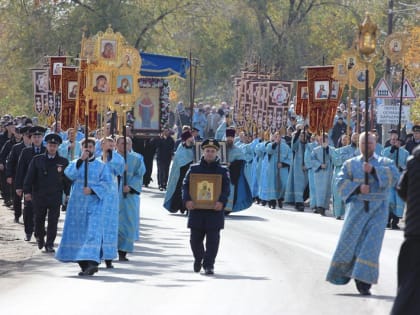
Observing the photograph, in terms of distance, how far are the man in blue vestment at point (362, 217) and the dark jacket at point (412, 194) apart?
14.1 ft

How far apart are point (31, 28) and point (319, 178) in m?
21.0

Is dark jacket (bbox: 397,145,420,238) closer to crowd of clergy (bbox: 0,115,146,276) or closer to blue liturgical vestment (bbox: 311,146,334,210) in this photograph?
crowd of clergy (bbox: 0,115,146,276)

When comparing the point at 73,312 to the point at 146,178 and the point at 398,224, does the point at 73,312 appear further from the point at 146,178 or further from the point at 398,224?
the point at 146,178

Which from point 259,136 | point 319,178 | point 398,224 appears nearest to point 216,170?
point 398,224

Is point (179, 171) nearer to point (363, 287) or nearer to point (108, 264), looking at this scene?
point (108, 264)

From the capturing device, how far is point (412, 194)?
11.4 m

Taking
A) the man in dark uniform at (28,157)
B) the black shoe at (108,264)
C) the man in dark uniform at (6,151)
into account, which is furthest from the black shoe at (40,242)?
the man in dark uniform at (6,151)

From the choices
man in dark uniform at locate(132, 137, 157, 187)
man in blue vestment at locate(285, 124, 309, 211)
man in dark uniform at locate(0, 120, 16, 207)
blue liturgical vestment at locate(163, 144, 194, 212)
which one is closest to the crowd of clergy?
man in dark uniform at locate(0, 120, 16, 207)

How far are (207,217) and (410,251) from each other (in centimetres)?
728

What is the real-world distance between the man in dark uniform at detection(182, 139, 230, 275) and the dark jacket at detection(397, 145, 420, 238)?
6.81 m

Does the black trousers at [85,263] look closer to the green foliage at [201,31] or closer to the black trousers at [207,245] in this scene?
the black trousers at [207,245]

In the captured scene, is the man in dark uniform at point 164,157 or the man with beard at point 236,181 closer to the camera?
the man with beard at point 236,181

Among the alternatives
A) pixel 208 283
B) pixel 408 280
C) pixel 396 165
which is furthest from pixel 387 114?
pixel 408 280

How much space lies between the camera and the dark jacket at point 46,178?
70.5 feet
